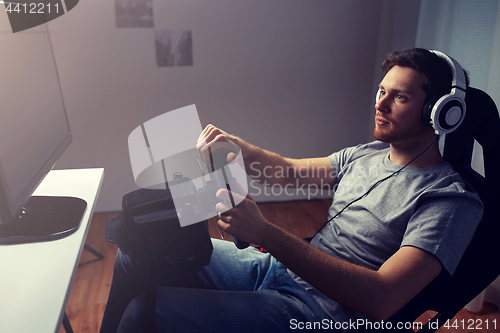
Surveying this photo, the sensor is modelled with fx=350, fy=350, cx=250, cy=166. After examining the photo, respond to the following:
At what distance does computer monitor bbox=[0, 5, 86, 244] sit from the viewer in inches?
28.3

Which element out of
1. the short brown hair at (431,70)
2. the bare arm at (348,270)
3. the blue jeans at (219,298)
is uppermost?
the short brown hair at (431,70)

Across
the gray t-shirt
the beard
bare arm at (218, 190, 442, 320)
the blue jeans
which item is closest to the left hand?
bare arm at (218, 190, 442, 320)

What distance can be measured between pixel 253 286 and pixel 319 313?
0.73 feet

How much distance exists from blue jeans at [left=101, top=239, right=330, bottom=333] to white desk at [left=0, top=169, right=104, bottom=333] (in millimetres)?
184

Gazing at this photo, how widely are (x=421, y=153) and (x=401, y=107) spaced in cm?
15

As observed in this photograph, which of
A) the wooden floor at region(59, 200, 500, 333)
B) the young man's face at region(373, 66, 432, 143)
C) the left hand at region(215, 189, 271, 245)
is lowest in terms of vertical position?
the wooden floor at region(59, 200, 500, 333)

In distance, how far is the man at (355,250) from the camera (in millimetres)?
807

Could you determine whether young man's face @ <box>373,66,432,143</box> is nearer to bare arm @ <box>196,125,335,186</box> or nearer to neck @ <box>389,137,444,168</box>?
neck @ <box>389,137,444,168</box>

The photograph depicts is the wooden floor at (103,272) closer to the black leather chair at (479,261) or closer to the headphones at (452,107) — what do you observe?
the black leather chair at (479,261)

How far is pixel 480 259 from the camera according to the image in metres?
0.82

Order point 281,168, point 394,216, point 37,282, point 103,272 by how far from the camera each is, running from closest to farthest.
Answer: point 37,282 < point 394,216 < point 281,168 < point 103,272

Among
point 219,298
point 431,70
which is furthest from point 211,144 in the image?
point 431,70

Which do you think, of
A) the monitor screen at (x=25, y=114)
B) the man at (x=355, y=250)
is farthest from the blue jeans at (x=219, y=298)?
the monitor screen at (x=25, y=114)

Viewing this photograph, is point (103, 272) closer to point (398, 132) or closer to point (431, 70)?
point (398, 132)
